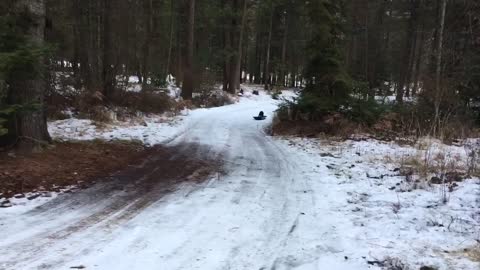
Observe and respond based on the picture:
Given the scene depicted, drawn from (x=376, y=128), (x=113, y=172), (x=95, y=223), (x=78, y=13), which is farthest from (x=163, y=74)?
(x=95, y=223)

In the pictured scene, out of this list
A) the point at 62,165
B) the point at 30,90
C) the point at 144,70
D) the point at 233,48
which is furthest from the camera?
the point at 233,48

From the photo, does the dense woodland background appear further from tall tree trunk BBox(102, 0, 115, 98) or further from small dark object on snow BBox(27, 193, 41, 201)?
small dark object on snow BBox(27, 193, 41, 201)

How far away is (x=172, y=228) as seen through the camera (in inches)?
205

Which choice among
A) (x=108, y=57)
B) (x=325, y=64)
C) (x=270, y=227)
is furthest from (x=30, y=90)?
(x=325, y=64)

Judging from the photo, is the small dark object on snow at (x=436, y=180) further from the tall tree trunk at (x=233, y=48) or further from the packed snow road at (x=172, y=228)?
the tall tree trunk at (x=233, y=48)

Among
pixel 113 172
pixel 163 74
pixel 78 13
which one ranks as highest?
pixel 78 13

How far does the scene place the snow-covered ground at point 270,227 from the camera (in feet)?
14.2

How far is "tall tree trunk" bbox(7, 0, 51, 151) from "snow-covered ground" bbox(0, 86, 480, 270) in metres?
3.03

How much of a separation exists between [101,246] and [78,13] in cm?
1369

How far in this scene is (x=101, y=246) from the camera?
455 cm

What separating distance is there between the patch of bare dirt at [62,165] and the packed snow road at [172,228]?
756 millimetres

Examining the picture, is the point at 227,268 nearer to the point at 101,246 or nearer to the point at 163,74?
the point at 101,246

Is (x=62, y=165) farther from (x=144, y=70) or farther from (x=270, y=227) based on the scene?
(x=144, y=70)

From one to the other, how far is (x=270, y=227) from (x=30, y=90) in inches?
222
